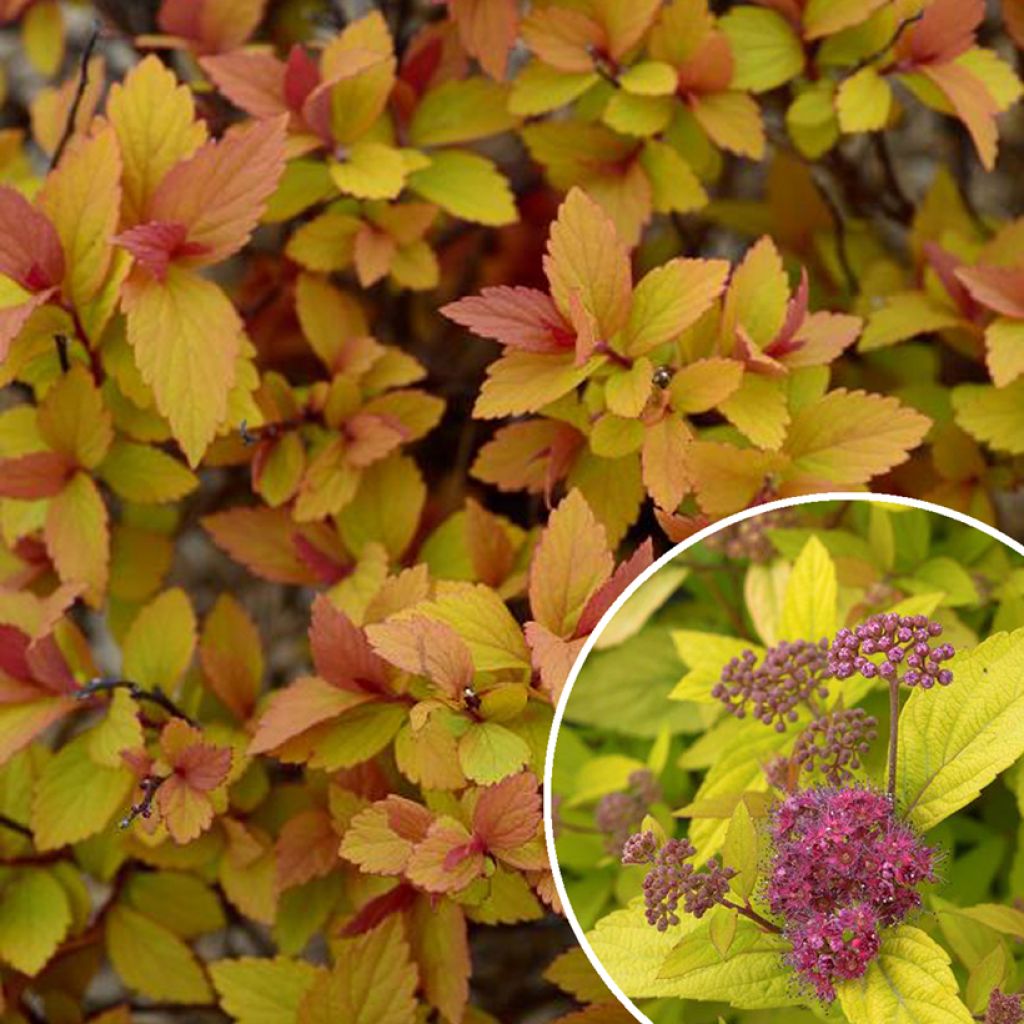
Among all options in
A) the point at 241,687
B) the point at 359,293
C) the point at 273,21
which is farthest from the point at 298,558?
the point at 273,21

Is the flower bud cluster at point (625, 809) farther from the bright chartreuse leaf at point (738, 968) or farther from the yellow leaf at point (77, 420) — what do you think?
the yellow leaf at point (77, 420)

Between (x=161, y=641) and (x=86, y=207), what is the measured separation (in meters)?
0.35

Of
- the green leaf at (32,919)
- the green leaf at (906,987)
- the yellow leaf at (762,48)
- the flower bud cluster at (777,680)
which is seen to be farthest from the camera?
the yellow leaf at (762,48)

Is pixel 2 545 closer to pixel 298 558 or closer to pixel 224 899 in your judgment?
pixel 298 558

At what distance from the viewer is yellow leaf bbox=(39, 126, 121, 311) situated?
1106mm

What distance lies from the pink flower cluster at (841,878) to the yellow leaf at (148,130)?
684mm

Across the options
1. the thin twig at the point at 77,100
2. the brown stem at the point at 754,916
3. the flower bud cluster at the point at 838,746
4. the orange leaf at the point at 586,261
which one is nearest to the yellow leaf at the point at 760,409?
the orange leaf at the point at 586,261

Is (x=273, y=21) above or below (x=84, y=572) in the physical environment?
above

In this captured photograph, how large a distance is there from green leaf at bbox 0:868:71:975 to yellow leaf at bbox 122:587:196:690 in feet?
0.62

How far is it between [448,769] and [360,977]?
0.59 ft

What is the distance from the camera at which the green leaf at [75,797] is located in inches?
45.5

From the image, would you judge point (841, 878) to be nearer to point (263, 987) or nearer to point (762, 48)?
point (263, 987)

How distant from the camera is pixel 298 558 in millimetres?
1279

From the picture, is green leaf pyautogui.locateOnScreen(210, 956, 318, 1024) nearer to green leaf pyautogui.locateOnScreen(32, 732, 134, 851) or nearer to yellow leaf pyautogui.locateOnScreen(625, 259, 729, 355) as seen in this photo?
green leaf pyautogui.locateOnScreen(32, 732, 134, 851)
